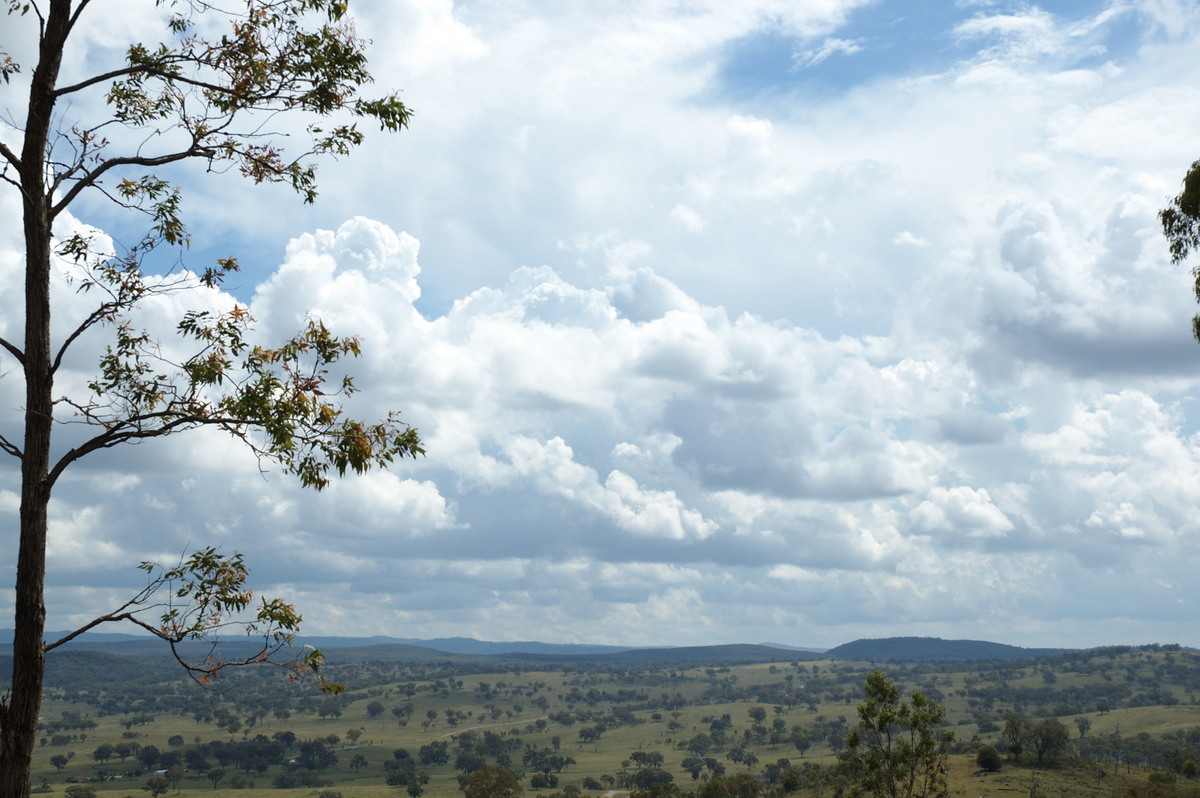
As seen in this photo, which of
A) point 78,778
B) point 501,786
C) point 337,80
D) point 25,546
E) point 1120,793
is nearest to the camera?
point 25,546

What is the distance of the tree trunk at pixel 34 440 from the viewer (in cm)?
1220

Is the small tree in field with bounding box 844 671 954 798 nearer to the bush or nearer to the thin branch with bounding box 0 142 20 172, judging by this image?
the thin branch with bounding box 0 142 20 172

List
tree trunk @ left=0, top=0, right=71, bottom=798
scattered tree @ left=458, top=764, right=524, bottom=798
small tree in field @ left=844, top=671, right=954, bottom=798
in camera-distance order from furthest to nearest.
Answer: scattered tree @ left=458, top=764, right=524, bottom=798, small tree in field @ left=844, top=671, right=954, bottom=798, tree trunk @ left=0, top=0, right=71, bottom=798

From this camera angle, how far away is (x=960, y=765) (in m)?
134

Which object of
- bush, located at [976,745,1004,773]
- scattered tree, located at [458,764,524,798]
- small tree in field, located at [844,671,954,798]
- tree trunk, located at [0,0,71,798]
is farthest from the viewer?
scattered tree, located at [458,764,524,798]

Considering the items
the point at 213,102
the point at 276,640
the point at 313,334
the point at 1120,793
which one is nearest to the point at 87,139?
the point at 213,102

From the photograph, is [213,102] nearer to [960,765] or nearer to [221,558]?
[221,558]

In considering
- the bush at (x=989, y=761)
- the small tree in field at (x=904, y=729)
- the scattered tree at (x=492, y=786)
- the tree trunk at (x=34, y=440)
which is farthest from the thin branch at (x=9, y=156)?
the bush at (x=989, y=761)

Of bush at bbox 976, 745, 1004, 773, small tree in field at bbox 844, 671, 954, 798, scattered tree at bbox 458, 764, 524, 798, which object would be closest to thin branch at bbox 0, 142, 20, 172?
small tree in field at bbox 844, 671, 954, 798

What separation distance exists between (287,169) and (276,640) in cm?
746

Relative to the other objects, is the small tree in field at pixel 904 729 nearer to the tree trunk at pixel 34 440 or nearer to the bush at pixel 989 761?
the tree trunk at pixel 34 440

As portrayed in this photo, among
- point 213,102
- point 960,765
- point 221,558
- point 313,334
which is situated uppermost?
point 213,102

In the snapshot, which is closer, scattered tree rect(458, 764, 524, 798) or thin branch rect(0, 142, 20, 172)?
thin branch rect(0, 142, 20, 172)

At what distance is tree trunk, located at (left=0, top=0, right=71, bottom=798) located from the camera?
1220cm
